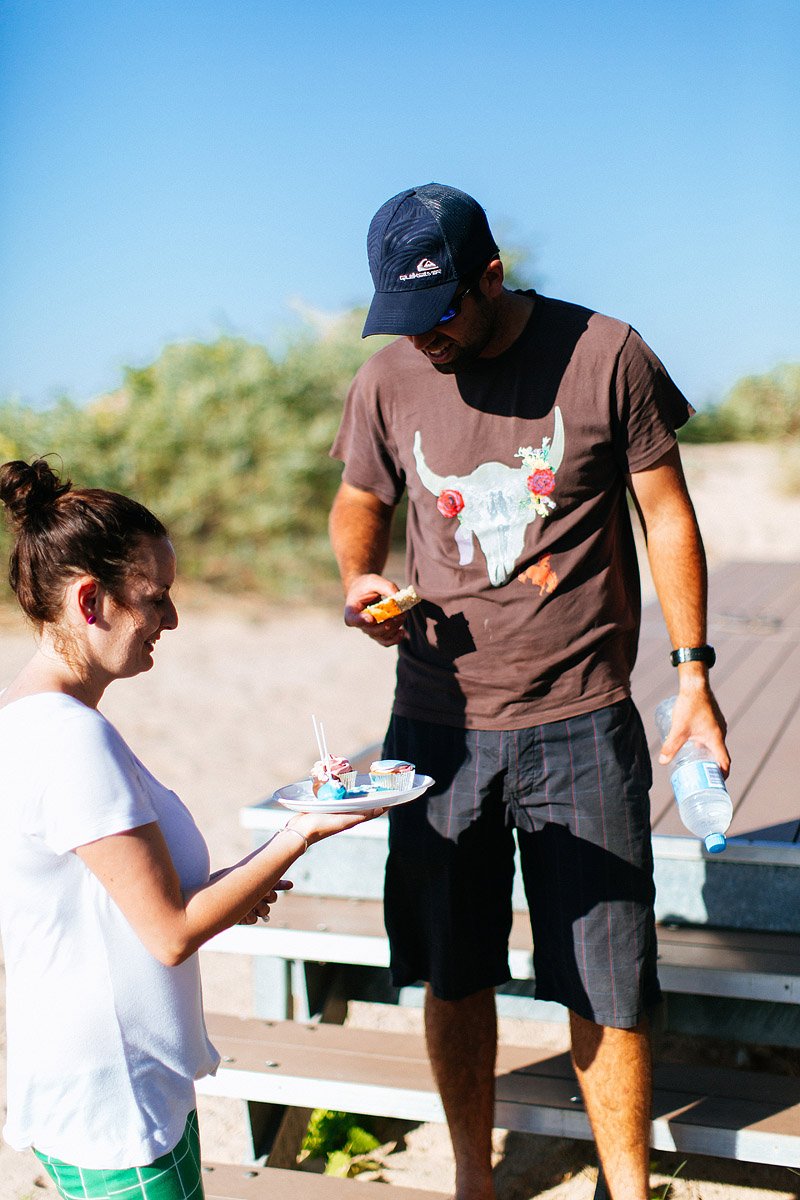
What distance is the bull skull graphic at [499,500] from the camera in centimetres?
225

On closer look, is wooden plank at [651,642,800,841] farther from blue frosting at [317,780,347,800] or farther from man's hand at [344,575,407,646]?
blue frosting at [317,780,347,800]

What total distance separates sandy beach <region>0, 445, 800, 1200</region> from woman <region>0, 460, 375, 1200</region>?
163 cm

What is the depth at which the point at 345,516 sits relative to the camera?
2607mm

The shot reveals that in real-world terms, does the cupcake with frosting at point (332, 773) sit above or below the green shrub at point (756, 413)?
below

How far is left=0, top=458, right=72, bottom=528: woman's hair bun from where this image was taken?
1593 mm

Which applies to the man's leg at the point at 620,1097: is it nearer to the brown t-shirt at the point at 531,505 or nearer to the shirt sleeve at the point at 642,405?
the brown t-shirt at the point at 531,505

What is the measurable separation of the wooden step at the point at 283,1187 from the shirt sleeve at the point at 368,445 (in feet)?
4.95

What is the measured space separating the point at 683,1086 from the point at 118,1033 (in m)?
1.68

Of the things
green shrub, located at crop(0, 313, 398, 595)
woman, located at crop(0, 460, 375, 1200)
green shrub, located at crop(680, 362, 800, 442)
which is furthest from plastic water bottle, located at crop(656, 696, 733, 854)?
green shrub, located at crop(680, 362, 800, 442)

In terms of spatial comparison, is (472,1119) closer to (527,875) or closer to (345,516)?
(527,875)

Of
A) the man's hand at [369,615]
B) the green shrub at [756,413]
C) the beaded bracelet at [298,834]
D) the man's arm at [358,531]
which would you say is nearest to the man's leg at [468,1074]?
the man's hand at [369,615]

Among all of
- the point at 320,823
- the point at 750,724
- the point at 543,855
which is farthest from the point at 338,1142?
the point at 750,724

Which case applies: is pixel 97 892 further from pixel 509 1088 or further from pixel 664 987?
pixel 664 987

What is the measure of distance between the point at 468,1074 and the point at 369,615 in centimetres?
99
